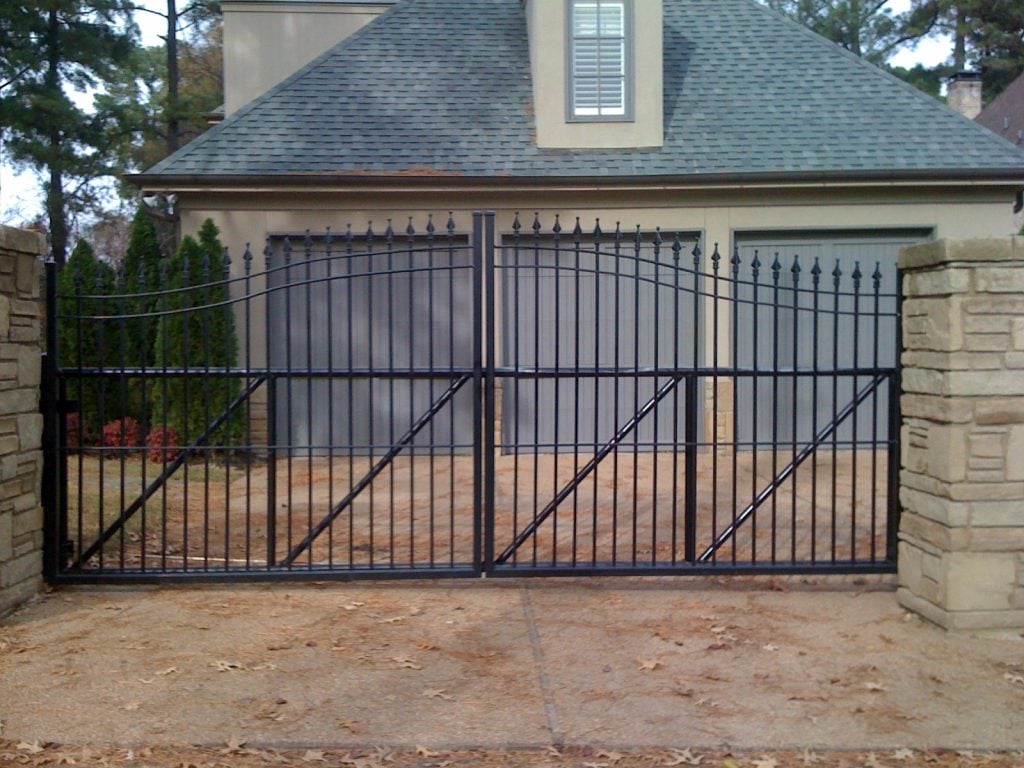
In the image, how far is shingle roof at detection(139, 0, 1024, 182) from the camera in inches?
489

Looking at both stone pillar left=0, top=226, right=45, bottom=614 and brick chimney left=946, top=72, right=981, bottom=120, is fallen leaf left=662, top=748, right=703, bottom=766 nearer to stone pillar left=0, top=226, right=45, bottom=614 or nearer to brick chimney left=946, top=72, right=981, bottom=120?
stone pillar left=0, top=226, right=45, bottom=614

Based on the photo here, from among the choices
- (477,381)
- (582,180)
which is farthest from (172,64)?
(477,381)

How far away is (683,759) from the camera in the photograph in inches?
174

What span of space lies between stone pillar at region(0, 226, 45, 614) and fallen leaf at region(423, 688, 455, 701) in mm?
2632

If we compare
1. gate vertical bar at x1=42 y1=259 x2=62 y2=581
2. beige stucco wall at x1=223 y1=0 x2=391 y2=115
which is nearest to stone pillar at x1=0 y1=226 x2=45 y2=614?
gate vertical bar at x1=42 y1=259 x2=62 y2=581

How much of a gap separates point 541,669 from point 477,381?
190 cm

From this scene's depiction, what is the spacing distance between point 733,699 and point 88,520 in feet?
18.1

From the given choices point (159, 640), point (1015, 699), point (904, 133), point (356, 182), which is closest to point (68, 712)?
point (159, 640)

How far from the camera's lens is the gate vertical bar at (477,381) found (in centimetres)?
653

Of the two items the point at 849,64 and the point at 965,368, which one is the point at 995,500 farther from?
the point at 849,64

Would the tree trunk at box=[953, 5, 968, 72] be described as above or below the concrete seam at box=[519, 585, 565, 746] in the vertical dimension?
above

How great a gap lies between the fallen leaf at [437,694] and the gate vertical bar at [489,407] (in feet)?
5.08

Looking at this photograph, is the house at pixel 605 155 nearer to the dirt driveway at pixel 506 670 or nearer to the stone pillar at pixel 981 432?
the dirt driveway at pixel 506 670

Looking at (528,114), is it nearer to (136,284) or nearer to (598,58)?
(598,58)
